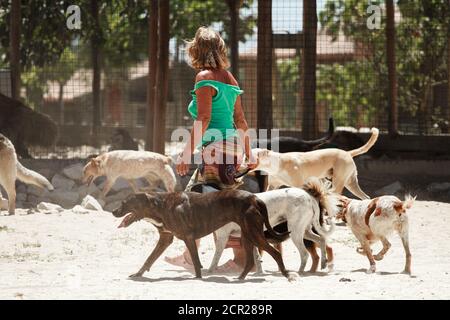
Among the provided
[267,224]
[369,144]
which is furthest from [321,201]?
[369,144]

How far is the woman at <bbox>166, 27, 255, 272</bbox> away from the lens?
6695 mm

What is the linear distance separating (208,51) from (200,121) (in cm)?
57

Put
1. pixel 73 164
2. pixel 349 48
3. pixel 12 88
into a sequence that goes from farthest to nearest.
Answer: pixel 349 48, pixel 12 88, pixel 73 164

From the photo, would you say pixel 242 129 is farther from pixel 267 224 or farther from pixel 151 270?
pixel 151 270

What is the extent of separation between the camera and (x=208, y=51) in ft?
22.4

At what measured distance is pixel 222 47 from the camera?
272 inches

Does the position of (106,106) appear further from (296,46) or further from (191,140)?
(191,140)

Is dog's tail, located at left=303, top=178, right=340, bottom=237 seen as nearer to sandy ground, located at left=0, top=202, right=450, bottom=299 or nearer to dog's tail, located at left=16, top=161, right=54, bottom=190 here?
sandy ground, located at left=0, top=202, right=450, bottom=299

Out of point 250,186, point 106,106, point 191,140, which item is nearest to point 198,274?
point 191,140

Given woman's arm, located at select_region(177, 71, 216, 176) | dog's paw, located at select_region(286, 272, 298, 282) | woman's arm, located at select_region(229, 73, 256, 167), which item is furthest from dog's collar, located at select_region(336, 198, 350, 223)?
woman's arm, located at select_region(177, 71, 216, 176)

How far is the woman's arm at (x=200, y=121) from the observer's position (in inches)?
262

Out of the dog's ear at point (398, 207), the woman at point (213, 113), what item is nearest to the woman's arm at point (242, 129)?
the woman at point (213, 113)
